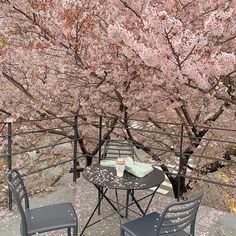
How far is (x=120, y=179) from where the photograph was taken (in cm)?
283

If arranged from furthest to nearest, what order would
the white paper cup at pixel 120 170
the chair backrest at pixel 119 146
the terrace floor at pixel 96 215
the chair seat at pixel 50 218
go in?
1. the chair backrest at pixel 119 146
2. the terrace floor at pixel 96 215
3. the white paper cup at pixel 120 170
4. the chair seat at pixel 50 218

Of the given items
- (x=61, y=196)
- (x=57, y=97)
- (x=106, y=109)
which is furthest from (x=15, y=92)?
(x=61, y=196)

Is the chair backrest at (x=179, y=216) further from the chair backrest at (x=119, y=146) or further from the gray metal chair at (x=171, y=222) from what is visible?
the chair backrest at (x=119, y=146)

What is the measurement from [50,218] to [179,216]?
1.09m

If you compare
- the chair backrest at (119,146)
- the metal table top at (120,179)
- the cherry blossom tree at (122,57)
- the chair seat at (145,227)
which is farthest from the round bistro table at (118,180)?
the cherry blossom tree at (122,57)

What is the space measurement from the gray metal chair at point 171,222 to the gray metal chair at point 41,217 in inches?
18.9

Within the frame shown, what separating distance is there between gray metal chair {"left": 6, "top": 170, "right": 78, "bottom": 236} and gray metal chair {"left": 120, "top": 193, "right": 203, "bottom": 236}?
1.58 feet

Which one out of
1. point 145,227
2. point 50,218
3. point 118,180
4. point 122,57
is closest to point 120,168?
point 118,180

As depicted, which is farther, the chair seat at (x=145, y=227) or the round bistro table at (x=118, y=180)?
the round bistro table at (x=118, y=180)

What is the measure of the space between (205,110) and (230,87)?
0.83 metres

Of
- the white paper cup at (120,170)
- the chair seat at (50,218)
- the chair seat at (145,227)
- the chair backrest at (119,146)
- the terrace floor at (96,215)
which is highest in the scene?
the chair backrest at (119,146)

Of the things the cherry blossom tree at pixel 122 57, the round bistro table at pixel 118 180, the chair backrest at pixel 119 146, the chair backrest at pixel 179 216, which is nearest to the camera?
the chair backrest at pixel 179 216

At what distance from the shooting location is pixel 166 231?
6.89 ft

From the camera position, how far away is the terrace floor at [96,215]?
10.5 ft
